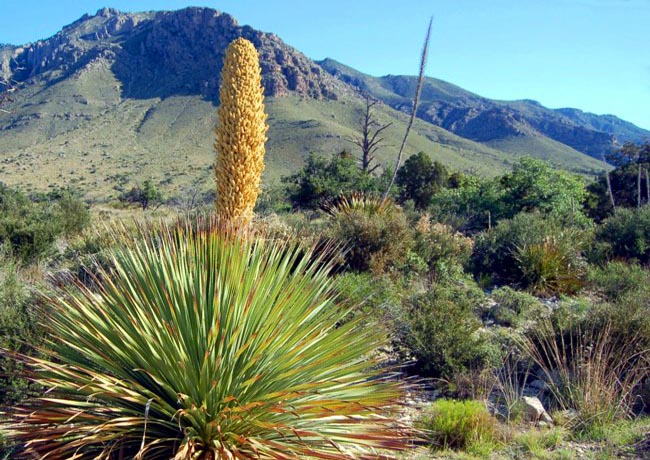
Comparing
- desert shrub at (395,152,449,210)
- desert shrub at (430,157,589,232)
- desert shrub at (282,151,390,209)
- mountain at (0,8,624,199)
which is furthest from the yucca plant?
mountain at (0,8,624,199)

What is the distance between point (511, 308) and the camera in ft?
26.7

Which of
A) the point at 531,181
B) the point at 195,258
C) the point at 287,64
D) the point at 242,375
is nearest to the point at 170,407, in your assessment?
the point at 242,375

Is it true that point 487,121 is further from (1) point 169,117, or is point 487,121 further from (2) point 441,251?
(2) point 441,251

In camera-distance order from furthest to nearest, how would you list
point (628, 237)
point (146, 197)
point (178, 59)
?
point (178, 59)
point (146, 197)
point (628, 237)

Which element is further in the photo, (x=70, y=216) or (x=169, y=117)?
(x=169, y=117)

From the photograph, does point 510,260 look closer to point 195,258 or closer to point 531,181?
point 531,181

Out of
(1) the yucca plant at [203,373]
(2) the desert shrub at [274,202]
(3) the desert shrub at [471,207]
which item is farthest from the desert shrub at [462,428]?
(2) the desert shrub at [274,202]

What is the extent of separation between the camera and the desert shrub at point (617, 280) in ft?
28.0

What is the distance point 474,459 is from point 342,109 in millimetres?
67615

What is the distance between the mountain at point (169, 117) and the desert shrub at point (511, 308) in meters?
30.5

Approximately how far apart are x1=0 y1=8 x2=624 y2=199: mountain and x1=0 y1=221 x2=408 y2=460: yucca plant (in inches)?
1337

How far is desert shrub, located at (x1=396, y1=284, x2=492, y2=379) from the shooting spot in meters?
5.56

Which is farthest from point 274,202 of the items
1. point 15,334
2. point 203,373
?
point 203,373

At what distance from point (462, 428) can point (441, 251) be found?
6.67m
